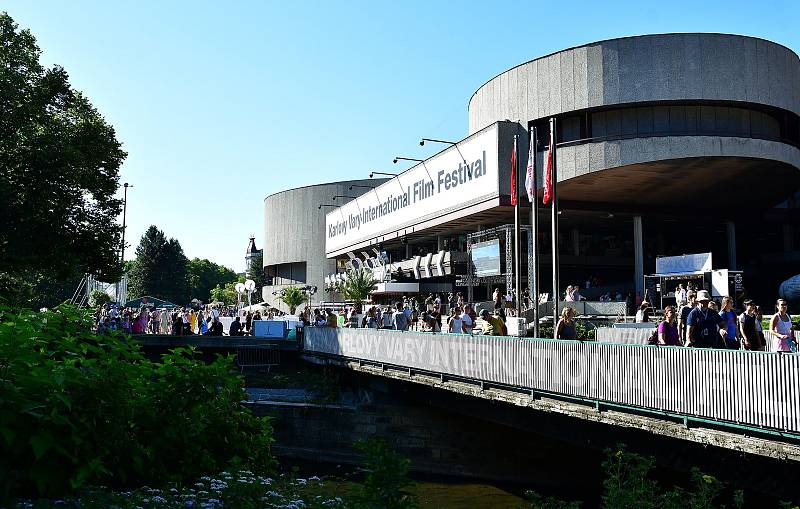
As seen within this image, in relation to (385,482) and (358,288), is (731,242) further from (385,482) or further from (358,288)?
(385,482)

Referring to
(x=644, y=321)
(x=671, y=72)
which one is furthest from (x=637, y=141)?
(x=644, y=321)

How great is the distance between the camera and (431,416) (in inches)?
841

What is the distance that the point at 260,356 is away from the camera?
106 feet

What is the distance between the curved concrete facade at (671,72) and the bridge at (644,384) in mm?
23117

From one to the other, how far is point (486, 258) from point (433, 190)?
7.36 m

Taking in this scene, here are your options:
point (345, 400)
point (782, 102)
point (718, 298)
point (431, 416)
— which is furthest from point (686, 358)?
point (782, 102)

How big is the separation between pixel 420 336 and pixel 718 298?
15804mm

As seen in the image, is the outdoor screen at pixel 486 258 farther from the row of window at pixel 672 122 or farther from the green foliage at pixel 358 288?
the green foliage at pixel 358 288

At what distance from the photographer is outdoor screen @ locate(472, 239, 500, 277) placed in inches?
1658

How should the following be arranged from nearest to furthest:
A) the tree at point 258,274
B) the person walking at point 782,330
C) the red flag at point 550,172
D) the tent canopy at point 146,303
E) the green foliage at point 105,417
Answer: the green foliage at point 105,417, the person walking at point 782,330, the red flag at point 550,172, the tent canopy at point 146,303, the tree at point 258,274

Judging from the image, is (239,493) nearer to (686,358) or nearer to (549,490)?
(686,358)

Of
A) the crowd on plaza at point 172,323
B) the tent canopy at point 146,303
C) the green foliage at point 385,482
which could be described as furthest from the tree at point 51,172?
the green foliage at point 385,482

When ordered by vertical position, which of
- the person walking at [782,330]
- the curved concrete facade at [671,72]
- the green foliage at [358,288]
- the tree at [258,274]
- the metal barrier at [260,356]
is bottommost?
the metal barrier at [260,356]

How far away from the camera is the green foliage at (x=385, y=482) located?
5973 mm
